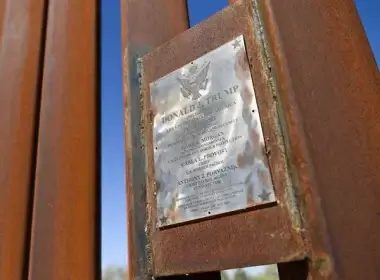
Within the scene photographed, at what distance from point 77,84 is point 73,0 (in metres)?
0.86

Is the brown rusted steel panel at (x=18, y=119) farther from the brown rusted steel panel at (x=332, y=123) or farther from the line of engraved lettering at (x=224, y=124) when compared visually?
the brown rusted steel panel at (x=332, y=123)

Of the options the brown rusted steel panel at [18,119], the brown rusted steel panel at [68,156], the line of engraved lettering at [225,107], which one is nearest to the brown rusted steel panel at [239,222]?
the line of engraved lettering at [225,107]

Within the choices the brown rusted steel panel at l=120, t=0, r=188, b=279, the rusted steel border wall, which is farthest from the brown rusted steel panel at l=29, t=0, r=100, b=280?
the rusted steel border wall

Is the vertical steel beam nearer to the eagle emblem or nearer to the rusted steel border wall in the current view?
the eagle emblem

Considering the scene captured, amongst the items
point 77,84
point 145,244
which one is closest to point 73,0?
point 77,84

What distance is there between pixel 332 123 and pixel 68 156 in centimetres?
145

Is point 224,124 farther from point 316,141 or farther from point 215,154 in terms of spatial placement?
point 316,141

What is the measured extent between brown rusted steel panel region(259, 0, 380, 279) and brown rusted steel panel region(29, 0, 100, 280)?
122cm

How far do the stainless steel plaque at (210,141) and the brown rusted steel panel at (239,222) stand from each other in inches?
1.4

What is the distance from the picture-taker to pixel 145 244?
1376 millimetres

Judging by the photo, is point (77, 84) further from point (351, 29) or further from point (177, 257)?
point (351, 29)

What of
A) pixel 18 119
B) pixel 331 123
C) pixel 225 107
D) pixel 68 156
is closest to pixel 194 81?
pixel 225 107

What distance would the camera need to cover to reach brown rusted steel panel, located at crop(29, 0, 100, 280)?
1.74 meters

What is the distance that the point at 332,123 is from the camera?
1126mm
